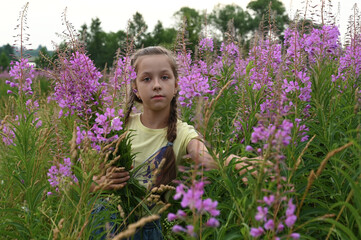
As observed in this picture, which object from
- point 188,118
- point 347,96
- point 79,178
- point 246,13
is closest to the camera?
point 79,178

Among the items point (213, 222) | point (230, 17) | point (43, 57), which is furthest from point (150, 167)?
point (230, 17)

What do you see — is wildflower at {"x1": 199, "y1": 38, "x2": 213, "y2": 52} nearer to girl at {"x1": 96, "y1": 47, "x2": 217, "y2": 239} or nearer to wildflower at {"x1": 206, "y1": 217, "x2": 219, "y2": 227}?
girl at {"x1": 96, "y1": 47, "x2": 217, "y2": 239}

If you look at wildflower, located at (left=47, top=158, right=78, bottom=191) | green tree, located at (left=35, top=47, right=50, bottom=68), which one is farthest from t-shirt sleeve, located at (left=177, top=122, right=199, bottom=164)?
green tree, located at (left=35, top=47, right=50, bottom=68)

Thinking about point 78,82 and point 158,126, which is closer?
point 78,82

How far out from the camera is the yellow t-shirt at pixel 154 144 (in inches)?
124

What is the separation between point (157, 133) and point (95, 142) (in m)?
1.01

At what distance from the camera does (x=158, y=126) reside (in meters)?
3.47

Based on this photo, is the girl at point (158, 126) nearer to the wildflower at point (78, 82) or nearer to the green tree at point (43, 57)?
the wildflower at point (78, 82)

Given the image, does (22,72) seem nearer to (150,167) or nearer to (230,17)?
(150,167)

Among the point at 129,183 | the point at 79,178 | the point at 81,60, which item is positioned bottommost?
the point at 129,183

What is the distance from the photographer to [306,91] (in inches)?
105

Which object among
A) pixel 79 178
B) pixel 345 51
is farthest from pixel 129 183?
pixel 345 51

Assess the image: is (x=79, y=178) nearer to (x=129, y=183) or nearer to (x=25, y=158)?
(x=129, y=183)

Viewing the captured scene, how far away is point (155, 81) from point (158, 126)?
0.48 metres
